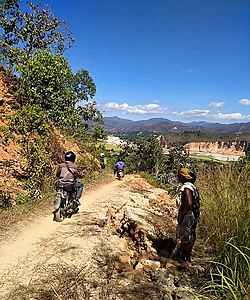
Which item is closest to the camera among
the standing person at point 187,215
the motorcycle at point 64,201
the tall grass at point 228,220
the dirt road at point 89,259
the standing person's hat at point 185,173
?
the tall grass at point 228,220

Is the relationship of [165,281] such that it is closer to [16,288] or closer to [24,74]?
[16,288]

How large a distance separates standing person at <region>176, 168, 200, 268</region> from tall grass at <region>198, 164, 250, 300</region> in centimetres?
31

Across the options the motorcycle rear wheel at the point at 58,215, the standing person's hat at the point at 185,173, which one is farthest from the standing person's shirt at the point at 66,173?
the standing person's hat at the point at 185,173

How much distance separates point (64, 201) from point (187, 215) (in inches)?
135

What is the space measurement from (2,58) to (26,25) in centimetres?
934

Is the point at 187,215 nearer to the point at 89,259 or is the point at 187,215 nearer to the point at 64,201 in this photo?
the point at 89,259

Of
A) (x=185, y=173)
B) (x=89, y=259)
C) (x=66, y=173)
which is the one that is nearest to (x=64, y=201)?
(x=66, y=173)

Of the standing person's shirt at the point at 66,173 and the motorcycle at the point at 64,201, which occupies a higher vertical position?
the standing person's shirt at the point at 66,173

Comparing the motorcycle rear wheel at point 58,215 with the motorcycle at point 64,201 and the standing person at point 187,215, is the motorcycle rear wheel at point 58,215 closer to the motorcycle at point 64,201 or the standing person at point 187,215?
the motorcycle at point 64,201

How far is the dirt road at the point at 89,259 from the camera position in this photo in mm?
4004

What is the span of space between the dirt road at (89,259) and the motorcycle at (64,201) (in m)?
0.21

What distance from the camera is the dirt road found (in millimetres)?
4004

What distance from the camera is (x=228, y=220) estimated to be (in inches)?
177

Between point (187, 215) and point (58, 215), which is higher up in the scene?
point (187, 215)
